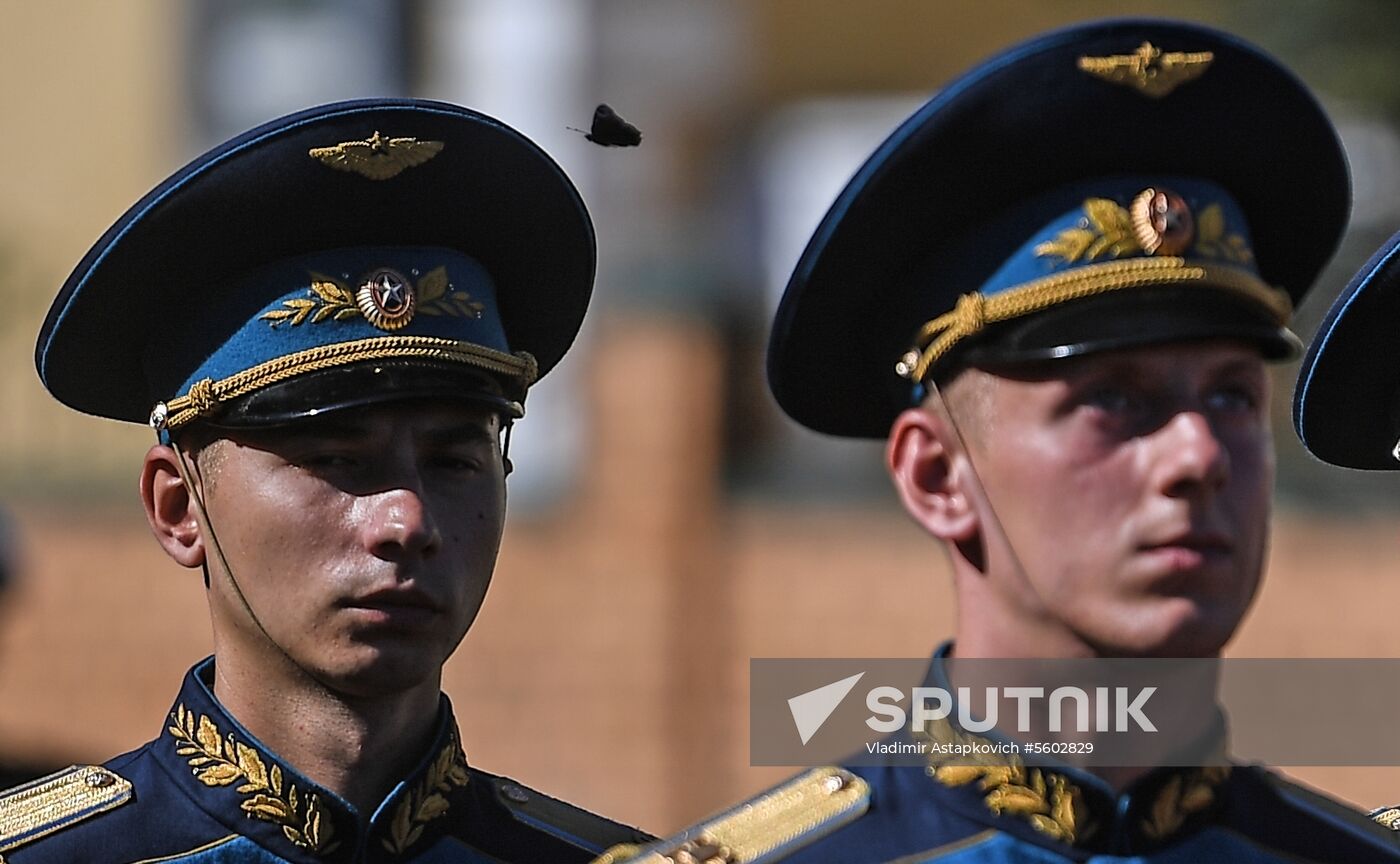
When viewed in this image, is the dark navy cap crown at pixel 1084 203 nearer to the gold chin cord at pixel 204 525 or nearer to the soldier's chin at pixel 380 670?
the soldier's chin at pixel 380 670

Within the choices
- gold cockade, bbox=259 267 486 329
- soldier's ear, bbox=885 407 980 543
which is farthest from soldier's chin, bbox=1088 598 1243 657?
gold cockade, bbox=259 267 486 329

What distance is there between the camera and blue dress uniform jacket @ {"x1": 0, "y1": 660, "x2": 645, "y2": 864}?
13.0 feet

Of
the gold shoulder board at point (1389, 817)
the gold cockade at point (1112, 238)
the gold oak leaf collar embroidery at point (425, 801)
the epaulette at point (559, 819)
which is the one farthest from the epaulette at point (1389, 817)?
the gold oak leaf collar embroidery at point (425, 801)

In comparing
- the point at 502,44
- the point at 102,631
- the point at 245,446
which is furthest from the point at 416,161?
the point at 502,44

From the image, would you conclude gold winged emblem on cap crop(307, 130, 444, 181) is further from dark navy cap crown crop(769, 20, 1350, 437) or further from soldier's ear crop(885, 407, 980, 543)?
soldier's ear crop(885, 407, 980, 543)

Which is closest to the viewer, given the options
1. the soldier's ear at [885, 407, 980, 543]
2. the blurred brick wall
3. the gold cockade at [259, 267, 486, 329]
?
the soldier's ear at [885, 407, 980, 543]

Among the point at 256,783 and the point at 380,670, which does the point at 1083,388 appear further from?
the point at 256,783

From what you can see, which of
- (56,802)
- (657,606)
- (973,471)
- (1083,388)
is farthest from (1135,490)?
(657,606)

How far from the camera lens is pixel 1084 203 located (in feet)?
12.7

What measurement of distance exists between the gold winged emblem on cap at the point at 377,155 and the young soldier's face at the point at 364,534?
395 millimetres

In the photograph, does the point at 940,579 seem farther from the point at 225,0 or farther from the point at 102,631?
the point at 225,0

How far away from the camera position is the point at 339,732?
13.1 ft

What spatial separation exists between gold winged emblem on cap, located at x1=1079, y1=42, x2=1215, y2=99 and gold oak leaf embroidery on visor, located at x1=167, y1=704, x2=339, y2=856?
1.64 metres

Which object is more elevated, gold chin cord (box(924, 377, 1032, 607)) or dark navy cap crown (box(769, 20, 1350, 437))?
dark navy cap crown (box(769, 20, 1350, 437))
